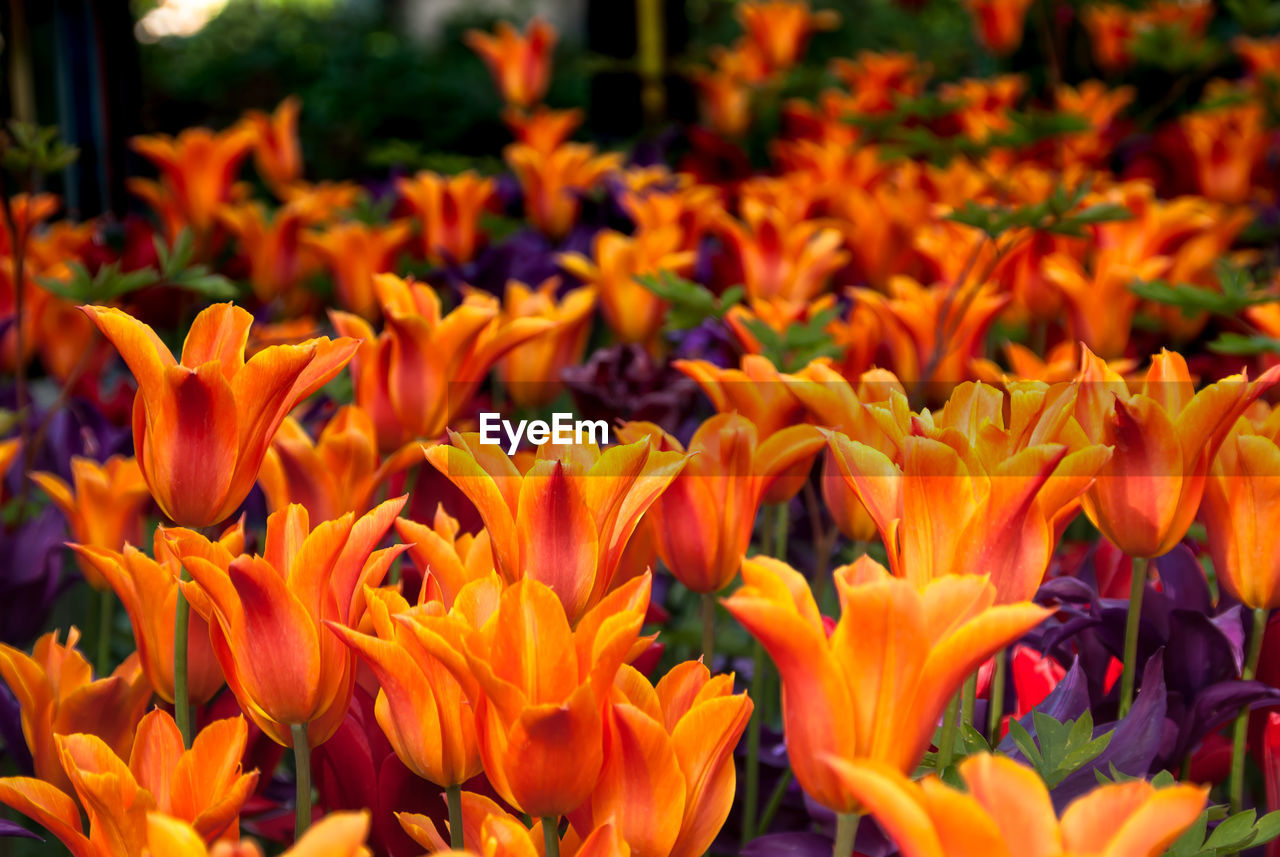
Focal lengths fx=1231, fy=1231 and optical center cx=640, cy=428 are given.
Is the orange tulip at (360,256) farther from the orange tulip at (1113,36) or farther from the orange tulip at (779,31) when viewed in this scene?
the orange tulip at (1113,36)

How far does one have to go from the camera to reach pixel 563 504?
2.11 ft

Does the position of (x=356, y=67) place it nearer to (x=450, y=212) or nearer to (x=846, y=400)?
(x=450, y=212)

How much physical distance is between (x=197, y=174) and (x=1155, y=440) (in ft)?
6.43

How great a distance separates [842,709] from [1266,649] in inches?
16.5

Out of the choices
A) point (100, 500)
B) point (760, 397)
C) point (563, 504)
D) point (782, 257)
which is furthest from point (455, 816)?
point (782, 257)

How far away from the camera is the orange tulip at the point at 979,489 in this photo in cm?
60

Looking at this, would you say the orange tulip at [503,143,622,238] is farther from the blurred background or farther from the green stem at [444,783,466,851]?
the green stem at [444,783,466,851]

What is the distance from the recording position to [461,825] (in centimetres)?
65

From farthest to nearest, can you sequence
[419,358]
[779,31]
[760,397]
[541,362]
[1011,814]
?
[779,31] < [541,362] < [419,358] < [760,397] < [1011,814]

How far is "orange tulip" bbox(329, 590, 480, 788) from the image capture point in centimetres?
60

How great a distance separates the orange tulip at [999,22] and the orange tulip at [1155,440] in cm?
312

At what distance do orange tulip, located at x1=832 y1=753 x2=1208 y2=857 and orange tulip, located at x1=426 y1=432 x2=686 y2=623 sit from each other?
0.23 m

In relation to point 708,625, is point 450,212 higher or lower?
higher

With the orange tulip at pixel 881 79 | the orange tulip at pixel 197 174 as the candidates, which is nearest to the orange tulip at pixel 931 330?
the orange tulip at pixel 197 174
